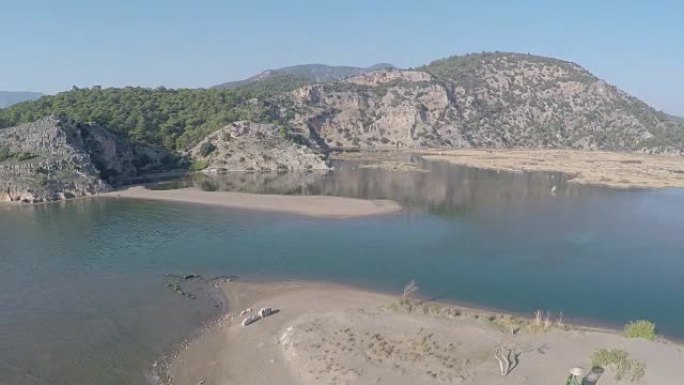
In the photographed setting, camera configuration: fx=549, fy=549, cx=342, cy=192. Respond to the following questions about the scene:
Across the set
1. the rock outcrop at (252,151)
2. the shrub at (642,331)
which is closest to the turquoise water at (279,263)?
the shrub at (642,331)

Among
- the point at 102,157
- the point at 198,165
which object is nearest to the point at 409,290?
the point at 102,157

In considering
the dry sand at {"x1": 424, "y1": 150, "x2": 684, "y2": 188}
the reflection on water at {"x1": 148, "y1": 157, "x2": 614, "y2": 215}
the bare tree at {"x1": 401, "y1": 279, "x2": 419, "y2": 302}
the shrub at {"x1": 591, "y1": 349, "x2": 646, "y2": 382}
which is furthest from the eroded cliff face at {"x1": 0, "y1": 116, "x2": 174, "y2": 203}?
the dry sand at {"x1": 424, "y1": 150, "x2": 684, "y2": 188}

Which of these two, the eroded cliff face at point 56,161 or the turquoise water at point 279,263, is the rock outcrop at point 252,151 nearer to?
the eroded cliff face at point 56,161

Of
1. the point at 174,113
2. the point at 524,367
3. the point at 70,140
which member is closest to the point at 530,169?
the point at 174,113

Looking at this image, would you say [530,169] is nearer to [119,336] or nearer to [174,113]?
[174,113]

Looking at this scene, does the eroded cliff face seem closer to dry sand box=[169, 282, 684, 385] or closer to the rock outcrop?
the rock outcrop
